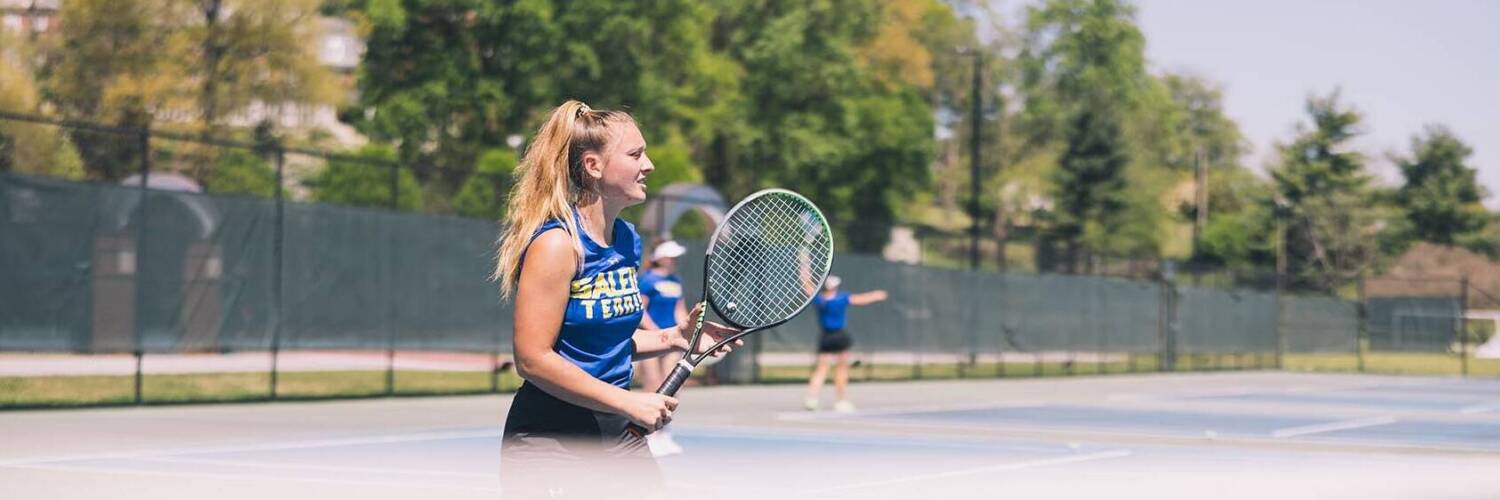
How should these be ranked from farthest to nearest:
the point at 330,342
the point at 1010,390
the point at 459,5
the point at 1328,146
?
1. the point at 1328,146
2. the point at 459,5
3. the point at 1010,390
4. the point at 330,342

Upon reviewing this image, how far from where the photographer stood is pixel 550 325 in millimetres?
4238

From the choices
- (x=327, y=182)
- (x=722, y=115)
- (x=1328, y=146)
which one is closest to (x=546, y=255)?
(x=327, y=182)

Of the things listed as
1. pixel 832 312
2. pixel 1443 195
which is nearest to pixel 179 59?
pixel 832 312

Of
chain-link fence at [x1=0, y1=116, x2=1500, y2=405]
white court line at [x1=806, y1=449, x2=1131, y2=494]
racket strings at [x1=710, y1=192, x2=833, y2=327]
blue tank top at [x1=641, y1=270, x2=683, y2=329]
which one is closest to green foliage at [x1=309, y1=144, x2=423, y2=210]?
chain-link fence at [x1=0, y1=116, x2=1500, y2=405]

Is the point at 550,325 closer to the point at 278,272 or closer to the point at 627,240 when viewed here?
the point at 627,240

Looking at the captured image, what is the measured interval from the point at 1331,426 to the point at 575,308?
14.8m

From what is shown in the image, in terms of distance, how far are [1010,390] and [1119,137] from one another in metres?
55.3

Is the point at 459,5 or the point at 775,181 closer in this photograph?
the point at 459,5

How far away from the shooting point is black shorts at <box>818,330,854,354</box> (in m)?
19.0

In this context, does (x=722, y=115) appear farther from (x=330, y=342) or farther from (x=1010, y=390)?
(x=330, y=342)

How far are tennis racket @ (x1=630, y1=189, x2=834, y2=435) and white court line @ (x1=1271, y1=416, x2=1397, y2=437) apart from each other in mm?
11546

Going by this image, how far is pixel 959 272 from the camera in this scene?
29.3 metres

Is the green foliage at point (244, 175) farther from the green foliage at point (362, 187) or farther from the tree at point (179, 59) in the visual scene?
the tree at point (179, 59)

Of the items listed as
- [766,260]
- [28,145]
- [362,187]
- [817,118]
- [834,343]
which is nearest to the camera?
[766,260]
